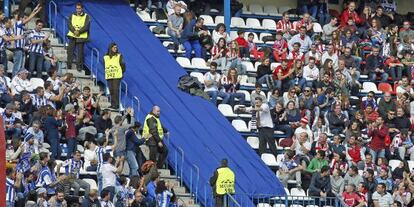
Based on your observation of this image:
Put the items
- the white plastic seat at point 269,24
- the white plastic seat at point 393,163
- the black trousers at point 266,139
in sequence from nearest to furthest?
the black trousers at point 266,139 < the white plastic seat at point 393,163 < the white plastic seat at point 269,24

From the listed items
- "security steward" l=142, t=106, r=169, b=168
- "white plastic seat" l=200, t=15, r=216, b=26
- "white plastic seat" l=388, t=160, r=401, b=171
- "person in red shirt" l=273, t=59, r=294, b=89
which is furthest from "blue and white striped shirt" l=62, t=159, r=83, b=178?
"white plastic seat" l=200, t=15, r=216, b=26

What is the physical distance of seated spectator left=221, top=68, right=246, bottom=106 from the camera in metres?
26.5

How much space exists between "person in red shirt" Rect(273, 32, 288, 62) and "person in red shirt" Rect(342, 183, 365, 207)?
4.87 metres

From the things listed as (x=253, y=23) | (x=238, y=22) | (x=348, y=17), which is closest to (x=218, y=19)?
(x=238, y=22)

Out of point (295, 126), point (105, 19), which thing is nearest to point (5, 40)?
point (105, 19)

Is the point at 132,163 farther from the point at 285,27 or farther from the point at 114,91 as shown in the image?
the point at 285,27

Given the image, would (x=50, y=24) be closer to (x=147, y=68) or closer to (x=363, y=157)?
(x=147, y=68)

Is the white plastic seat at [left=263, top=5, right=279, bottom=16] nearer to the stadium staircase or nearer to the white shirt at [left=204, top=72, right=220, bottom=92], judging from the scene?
the stadium staircase

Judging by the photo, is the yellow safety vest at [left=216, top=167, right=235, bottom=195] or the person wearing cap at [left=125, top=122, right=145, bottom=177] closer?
the person wearing cap at [left=125, top=122, right=145, bottom=177]

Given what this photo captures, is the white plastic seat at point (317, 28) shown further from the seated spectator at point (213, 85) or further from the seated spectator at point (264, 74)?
the seated spectator at point (213, 85)

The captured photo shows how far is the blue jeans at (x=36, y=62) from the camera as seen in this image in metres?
24.2

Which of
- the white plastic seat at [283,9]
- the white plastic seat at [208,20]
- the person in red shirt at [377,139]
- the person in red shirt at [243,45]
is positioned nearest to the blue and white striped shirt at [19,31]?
the person in red shirt at [243,45]

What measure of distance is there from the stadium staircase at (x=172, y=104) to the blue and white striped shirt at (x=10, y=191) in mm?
4428

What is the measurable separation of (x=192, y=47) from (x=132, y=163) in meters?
5.82
